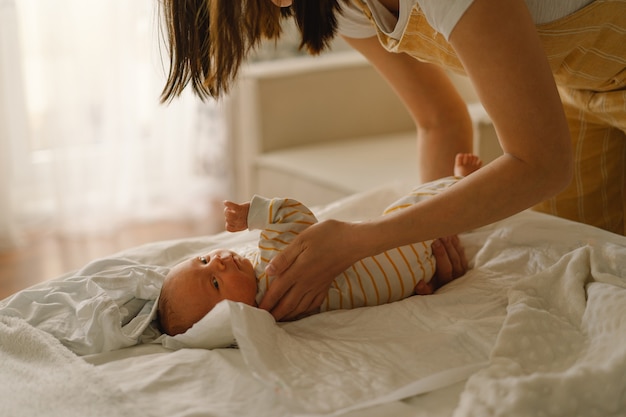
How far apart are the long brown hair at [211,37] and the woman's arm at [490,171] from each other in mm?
293

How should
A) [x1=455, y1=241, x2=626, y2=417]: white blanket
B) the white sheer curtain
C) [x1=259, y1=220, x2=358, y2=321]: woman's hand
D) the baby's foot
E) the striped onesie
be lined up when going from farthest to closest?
1. the white sheer curtain
2. the baby's foot
3. the striped onesie
4. [x1=259, y1=220, x2=358, y2=321]: woman's hand
5. [x1=455, y1=241, x2=626, y2=417]: white blanket

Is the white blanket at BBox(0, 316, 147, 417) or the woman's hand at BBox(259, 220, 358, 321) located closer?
the white blanket at BBox(0, 316, 147, 417)

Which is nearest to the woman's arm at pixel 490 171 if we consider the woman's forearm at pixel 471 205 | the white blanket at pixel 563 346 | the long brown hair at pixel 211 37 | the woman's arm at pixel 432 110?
the woman's forearm at pixel 471 205

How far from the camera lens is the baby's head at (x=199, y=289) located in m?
1.25

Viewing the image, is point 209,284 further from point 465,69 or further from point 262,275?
point 465,69

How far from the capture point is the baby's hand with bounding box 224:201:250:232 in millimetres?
1352

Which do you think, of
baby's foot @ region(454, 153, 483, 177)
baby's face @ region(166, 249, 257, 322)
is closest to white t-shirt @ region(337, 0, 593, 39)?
baby's foot @ region(454, 153, 483, 177)

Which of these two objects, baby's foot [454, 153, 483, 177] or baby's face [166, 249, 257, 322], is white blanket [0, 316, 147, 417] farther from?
baby's foot [454, 153, 483, 177]

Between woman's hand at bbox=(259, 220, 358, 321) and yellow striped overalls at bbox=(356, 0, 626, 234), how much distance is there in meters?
0.33

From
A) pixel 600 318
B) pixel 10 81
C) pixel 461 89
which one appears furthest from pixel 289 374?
pixel 10 81

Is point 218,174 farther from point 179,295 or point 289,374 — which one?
point 289,374

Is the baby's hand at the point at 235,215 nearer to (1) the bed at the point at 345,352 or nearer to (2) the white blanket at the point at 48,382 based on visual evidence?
(1) the bed at the point at 345,352

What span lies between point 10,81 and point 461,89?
5.27ft

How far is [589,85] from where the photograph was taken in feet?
4.78
